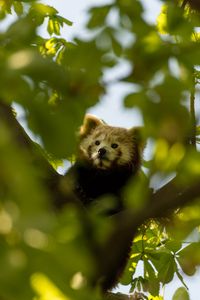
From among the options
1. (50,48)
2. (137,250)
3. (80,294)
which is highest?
(80,294)

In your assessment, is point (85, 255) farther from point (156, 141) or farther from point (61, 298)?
point (156, 141)

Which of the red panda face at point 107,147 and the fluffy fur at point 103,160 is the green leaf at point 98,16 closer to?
the fluffy fur at point 103,160

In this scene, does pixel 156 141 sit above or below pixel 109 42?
below

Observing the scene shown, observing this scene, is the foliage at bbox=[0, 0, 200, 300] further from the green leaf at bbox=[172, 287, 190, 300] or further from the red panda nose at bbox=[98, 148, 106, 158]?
the red panda nose at bbox=[98, 148, 106, 158]

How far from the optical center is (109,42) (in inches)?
71.7

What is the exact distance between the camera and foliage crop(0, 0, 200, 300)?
1046mm

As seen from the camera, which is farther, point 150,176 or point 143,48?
point 143,48

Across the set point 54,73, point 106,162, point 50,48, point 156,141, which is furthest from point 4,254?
point 106,162

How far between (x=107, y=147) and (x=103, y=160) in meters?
0.48

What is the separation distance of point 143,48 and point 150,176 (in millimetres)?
511

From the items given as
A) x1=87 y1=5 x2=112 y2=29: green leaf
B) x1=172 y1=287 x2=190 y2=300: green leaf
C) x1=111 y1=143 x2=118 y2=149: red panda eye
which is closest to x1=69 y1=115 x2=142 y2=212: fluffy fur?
x1=111 y1=143 x2=118 y2=149: red panda eye

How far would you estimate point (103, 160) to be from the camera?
5793mm

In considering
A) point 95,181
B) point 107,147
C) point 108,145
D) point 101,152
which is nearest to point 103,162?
point 101,152

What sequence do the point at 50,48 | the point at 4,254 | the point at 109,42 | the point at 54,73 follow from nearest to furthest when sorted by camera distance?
the point at 4,254 < the point at 54,73 < the point at 109,42 < the point at 50,48
